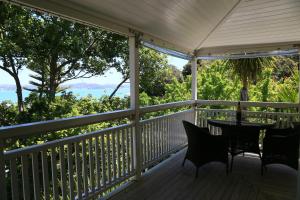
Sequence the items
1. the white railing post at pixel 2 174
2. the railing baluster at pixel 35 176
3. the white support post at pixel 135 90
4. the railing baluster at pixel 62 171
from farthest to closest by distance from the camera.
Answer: the white support post at pixel 135 90 < the railing baluster at pixel 62 171 < the railing baluster at pixel 35 176 < the white railing post at pixel 2 174

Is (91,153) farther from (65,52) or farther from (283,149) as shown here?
(65,52)

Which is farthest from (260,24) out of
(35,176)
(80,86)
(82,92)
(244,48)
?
(80,86)

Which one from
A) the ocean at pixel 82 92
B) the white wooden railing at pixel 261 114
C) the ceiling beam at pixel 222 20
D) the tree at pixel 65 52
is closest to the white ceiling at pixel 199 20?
the ceiling beam at pixel 222 20

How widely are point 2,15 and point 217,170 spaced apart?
592 centimetres

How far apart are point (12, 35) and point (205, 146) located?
5409mm

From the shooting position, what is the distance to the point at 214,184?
11.1 ft

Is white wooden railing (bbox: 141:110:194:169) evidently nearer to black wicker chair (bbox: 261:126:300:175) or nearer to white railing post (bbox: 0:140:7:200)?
black wicker chair (bbox: 261:126:300:175)

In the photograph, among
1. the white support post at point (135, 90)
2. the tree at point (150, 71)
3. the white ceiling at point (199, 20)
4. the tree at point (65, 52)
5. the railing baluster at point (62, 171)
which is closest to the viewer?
the railing baluster at point (62, 171)

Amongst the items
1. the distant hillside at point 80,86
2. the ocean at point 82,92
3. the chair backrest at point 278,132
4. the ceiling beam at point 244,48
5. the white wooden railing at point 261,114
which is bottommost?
the chair backrest at point 278,132

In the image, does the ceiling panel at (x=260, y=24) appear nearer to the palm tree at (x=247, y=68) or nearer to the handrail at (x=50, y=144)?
the palm tree at (x=247, y=68)

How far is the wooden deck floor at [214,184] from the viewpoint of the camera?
9.94 ft

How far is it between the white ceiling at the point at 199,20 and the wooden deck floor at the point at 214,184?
2.20m

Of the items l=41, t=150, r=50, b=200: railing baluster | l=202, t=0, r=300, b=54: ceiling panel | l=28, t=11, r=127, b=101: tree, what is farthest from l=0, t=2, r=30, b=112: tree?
l=202, t=0, r=300, b=54: ceiling panel

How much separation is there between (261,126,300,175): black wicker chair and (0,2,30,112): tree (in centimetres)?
563
